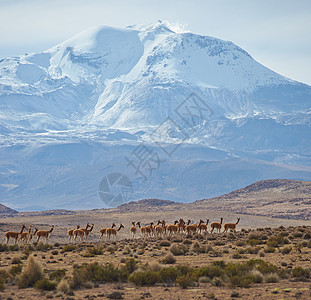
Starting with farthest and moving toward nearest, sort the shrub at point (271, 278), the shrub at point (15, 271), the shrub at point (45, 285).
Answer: the shrub at point (15, 271), the shrub at point (271, 278), the shrub at point (45, 285)

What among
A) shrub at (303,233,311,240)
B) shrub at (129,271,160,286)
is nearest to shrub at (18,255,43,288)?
shrub at (129,271,160,286)

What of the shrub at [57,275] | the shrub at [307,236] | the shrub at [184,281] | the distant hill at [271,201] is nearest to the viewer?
the shrub at [184,281]

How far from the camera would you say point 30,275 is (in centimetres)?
2048

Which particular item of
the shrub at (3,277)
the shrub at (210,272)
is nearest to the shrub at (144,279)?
the shrub at (210,272)

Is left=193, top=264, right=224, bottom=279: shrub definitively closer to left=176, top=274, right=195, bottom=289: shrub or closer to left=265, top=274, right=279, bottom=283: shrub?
left=176, top=274, right=195, bottom=289: shrub

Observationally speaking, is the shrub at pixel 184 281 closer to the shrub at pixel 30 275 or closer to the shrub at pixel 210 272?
the shrub at pixel 210 272

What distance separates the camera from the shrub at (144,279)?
20609 mm

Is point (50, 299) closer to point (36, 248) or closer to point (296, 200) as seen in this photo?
point (36, 248)

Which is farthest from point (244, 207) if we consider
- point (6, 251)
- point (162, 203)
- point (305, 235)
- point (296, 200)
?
point (6, 251)

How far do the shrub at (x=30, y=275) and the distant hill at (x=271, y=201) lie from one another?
7751cm

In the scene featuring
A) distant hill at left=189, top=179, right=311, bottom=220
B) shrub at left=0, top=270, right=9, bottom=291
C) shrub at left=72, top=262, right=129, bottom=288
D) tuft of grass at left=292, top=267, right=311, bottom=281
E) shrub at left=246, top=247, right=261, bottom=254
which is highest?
distant hill at left=189, top=179, right=311, bottom=220

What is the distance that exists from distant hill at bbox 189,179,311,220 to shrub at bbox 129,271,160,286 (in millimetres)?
76128

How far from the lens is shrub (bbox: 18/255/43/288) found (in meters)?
20.3

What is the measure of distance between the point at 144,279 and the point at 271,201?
330ft
